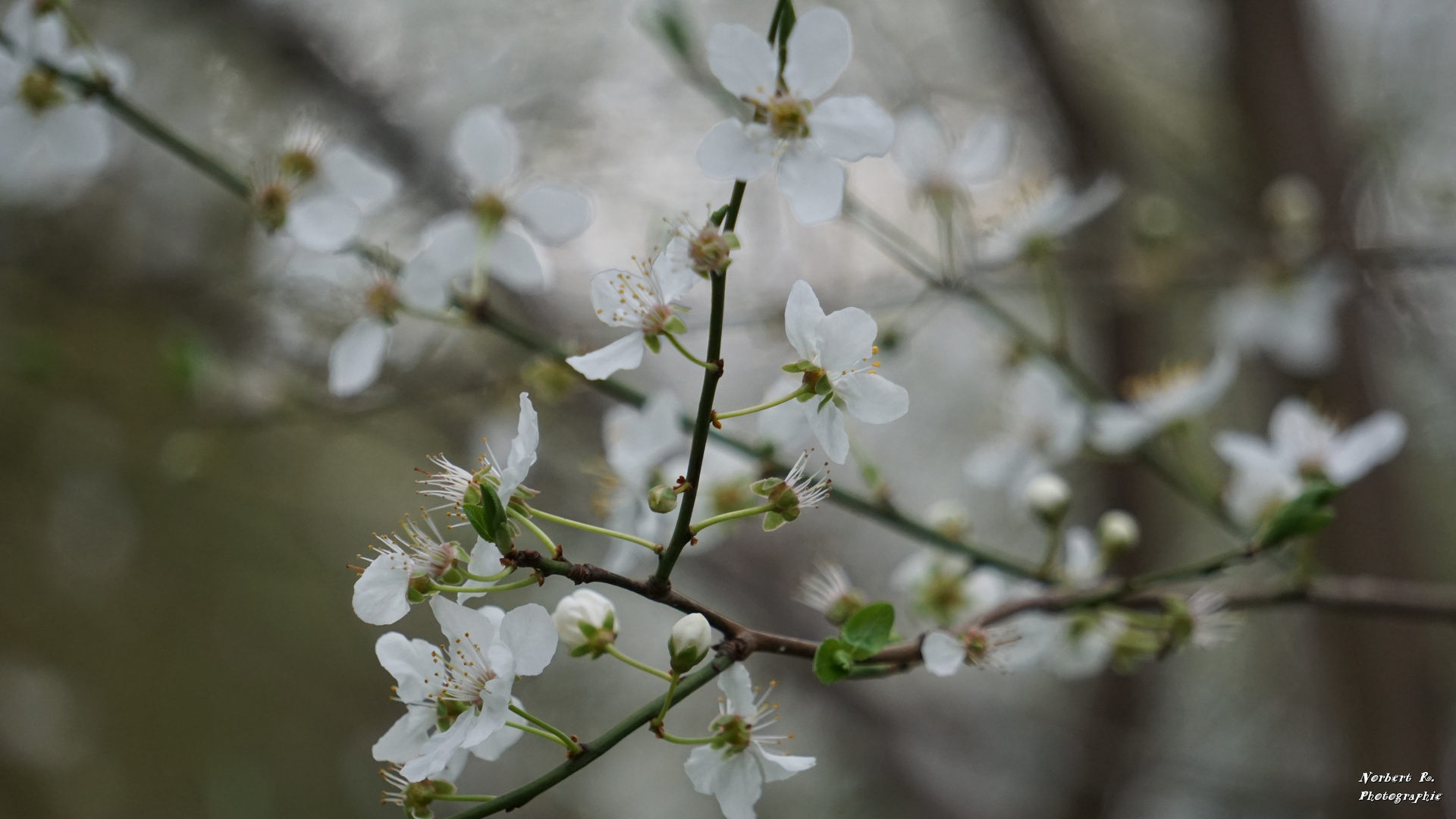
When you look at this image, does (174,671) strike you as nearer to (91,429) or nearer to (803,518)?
(91,429)

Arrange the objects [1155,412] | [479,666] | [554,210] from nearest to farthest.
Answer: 1. [479,666]
2. [554,210]
3. [1155,412]

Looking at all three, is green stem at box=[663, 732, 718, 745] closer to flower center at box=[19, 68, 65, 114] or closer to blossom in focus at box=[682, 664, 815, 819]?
blossom in focus at box=[682, 664, 815, 819]

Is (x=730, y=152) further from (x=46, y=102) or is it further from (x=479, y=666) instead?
(x=46, y=102)

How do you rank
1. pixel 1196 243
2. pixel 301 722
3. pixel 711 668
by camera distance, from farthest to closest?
pixel 301 722 → pixel 1196 243 → pixel 711 668

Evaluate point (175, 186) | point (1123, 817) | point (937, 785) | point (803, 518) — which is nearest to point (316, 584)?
point (175, 186)

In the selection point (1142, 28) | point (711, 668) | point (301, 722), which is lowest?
point (711, 668)

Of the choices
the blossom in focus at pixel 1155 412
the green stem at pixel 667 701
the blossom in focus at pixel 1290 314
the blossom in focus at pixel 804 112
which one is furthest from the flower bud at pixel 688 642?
the blossom in focus at pixel 1290 314

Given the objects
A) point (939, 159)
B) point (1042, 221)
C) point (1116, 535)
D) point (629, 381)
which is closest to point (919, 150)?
point (939, 159)
